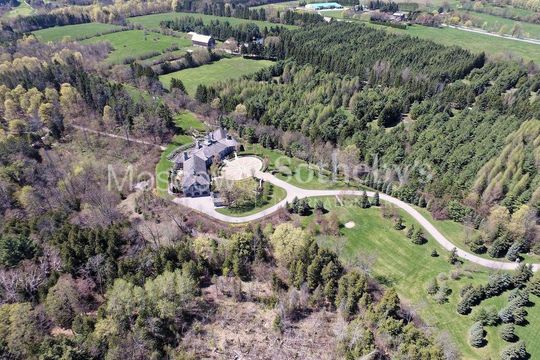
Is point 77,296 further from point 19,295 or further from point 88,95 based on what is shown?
point 88,95

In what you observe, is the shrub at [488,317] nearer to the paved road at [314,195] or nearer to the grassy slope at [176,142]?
the paved road at [314,195]

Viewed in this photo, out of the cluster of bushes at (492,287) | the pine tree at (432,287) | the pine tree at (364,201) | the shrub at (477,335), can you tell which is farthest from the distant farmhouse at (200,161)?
the shrub at (477,335)

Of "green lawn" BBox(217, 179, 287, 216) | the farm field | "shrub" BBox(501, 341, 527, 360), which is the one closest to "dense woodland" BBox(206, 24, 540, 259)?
"green lawn" BBox(217, 179, 287, 216)

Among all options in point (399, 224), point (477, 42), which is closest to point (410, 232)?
point (399, 224)

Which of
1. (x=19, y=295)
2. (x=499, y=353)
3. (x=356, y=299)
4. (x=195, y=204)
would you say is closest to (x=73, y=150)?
(x=195, y=204)

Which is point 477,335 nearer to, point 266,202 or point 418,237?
point 418,237

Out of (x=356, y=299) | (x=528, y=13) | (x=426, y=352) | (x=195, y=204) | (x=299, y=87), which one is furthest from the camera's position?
(x=528, y=13)
